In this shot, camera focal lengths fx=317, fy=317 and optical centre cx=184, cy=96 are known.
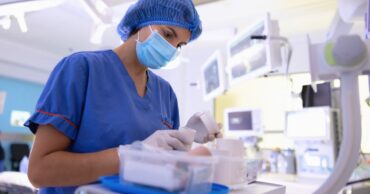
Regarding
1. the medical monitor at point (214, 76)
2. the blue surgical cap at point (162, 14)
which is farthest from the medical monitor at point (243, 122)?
the blue surgical cap at point (162, 14)

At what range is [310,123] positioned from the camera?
9.32 ft

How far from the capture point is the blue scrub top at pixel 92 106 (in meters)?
0.80

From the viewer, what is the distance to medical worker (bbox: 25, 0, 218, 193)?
0.74 metres

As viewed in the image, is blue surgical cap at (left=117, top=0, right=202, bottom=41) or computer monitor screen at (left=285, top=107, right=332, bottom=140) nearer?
blue surgical cap at (left=117, top=0, right=202, bottom=41)

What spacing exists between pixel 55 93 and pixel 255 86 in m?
3.58

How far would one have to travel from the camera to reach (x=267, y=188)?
2.51 feet

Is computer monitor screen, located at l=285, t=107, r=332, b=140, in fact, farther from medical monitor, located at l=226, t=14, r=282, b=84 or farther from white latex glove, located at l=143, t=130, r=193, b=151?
white latex glove, located at l=143, t=130, r=193, b=151

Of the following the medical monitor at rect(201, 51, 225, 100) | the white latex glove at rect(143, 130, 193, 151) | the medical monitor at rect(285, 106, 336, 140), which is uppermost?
the medical monitor at rect(201, 51, 225, 100)

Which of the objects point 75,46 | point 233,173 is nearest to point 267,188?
point 233,173

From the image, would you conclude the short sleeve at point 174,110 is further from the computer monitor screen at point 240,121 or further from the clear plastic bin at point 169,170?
the computer monitor screen at point 240,121

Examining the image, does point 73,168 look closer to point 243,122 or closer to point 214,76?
point 214,76

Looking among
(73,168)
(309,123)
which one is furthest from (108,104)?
(309,123)

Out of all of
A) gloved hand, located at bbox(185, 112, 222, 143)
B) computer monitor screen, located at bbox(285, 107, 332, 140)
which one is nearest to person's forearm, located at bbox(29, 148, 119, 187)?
gloved hand, located at bbox(185, 112, 222, 143)

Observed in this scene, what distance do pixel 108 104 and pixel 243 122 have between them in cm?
275
